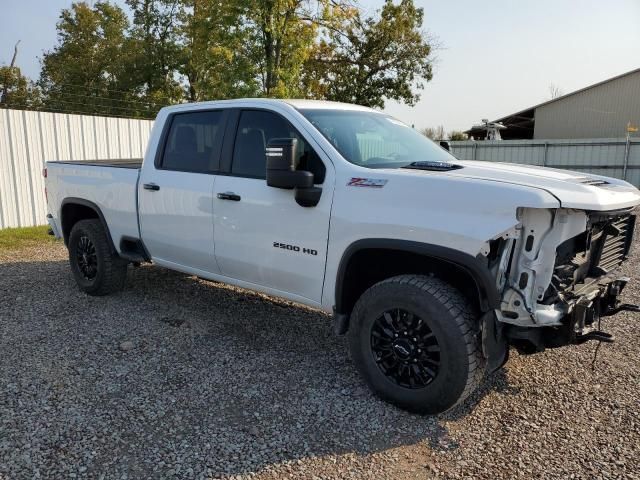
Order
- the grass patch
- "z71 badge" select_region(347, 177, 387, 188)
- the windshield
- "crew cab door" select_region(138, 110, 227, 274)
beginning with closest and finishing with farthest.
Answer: "z71 badge" select_region(347, 177, 387, 188) → the windshield → "crew cab door" select_region(138, 110, 227, 274) → the grass patch

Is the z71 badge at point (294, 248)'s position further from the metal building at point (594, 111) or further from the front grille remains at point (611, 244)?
the metal building at point (594, 111)

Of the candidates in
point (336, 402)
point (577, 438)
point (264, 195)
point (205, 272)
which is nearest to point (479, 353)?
point (577, 438)

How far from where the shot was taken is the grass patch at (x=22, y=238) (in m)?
8.72

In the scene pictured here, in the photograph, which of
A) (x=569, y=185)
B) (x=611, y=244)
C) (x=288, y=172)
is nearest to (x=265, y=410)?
(x=288, y=172)

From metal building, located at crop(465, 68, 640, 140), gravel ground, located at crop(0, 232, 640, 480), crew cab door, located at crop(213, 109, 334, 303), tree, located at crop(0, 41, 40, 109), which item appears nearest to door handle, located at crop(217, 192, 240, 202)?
crew cab door, located at crop(213, 109, 334, 303)

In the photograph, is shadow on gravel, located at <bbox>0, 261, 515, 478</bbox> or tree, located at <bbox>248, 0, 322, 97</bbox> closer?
shadow on gravel, located at <bbox>0, 261, 515, 478</bbox>

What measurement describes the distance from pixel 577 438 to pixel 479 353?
0.77 meters

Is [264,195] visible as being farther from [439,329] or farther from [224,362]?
[439,329]

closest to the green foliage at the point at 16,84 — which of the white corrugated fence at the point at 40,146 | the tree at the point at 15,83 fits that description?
the tree at the point at 15,83

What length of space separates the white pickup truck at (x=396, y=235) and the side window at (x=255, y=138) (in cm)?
1

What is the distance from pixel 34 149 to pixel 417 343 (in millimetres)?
9476

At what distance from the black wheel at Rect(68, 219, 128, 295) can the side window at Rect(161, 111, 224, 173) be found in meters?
1.31

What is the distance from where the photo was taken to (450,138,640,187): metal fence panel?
1723 centimetres

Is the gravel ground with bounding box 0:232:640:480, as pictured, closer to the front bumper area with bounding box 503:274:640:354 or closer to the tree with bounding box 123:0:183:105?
the front bumper area with bounding box 503:274:640:354
